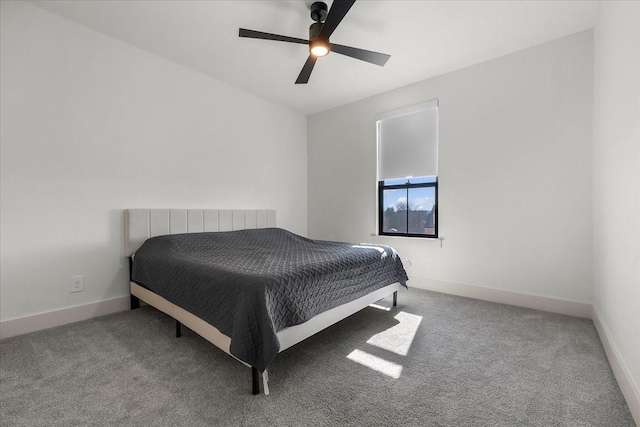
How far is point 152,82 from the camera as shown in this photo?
9.87 ft

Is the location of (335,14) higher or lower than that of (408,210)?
higher

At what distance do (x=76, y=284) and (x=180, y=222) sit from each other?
104 cm

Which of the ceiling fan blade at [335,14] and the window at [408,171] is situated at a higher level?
the ceiling fan blade at [335,14]

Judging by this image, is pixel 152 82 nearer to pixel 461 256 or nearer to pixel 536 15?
pixel 536 15

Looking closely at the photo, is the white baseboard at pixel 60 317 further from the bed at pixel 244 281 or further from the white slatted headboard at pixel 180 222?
the white slatted headboard at pixel 180 222

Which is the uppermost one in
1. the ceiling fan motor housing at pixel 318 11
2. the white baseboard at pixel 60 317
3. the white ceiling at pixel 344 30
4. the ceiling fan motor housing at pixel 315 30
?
the white ceiling at pixel 344 30

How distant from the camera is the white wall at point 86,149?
7.33ft

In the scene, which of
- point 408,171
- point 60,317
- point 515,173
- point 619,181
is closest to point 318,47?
point 408,171

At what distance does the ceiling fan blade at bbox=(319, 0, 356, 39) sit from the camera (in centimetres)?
185

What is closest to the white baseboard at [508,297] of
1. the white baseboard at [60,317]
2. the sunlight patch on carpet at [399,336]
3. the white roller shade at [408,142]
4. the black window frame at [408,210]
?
the black window frame at [408,210]

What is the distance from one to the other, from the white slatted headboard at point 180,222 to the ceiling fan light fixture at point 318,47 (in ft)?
7.08

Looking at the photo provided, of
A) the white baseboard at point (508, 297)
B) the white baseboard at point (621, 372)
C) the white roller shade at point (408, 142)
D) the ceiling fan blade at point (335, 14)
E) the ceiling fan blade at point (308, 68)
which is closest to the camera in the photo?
the white baseboard at point (621, 372)

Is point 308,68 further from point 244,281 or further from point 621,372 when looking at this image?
point 621,372

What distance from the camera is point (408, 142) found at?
12.2ft
